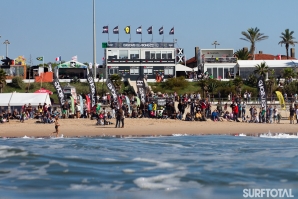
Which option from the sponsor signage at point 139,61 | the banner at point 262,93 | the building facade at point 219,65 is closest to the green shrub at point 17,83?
the sponsor signage at point 139,61

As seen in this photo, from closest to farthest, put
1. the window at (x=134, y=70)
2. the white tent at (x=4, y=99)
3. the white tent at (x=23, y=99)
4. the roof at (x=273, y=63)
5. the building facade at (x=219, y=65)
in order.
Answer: the white tent at (x=4, y=99) → the white tent at (x=23, y=99) → the window at (x=134, y=70) → the roof at (x=273, y=63) → the building facade at (x=219, y=65)

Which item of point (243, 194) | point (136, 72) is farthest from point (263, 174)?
point (136, 72)

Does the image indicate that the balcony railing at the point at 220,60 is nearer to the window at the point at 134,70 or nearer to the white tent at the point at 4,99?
the window at the point at 134,70

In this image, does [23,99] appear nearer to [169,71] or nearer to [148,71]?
[148,71]

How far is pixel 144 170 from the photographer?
14047 millimetres

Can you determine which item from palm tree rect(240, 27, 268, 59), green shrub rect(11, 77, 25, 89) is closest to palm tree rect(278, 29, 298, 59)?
palm tree rect(240, 27, 268, 59)

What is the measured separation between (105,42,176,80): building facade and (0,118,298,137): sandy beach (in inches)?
1075

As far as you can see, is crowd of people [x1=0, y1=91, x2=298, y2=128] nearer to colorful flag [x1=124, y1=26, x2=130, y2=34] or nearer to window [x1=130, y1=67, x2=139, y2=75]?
window [x1=130, y1=67, x2=139, y2=75]

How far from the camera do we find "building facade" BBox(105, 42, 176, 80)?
58.2 meters

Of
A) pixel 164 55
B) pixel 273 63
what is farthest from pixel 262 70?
pixel 164 55

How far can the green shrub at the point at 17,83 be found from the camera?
1984 inches

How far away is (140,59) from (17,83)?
13.8 m

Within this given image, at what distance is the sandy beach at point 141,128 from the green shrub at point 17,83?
794 inches

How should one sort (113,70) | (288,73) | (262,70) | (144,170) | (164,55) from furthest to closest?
(164,55) → (113,70) → (262,70) → (288,73) → (144,170)
